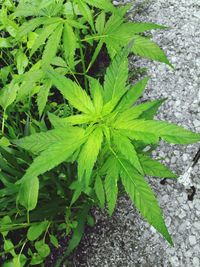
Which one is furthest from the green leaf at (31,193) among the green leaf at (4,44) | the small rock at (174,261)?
the green leaf at (4,44)

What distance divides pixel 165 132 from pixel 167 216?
1.11 m

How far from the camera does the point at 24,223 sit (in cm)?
218

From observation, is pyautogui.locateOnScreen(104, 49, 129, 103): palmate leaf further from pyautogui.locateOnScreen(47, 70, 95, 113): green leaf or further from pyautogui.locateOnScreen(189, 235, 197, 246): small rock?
pyautogui.locateOnScreen(189, 235, 197, 246): small rock

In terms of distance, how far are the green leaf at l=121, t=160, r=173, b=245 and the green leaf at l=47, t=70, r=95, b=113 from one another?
0.80 ft

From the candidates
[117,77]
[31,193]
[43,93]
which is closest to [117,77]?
[117,77]

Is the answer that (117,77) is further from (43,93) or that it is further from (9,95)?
(9,95)

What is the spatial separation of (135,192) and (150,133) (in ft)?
0.73

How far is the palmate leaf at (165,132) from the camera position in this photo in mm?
1332

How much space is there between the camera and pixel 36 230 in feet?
7.10

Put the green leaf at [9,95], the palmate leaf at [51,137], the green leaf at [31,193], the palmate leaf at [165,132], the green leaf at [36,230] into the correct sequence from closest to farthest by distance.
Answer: the palmate leaf at [165,132] < the palmate leaf at [51,137] < the green leaf at [31,193] < the green leaf at [36,230] < the green leaf at [9,95]

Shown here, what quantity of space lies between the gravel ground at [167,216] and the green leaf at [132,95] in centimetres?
99

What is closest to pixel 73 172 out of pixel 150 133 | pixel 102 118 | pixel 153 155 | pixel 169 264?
pixel 153 155

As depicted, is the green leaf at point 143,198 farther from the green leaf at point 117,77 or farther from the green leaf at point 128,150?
the green leaf at point 117,77

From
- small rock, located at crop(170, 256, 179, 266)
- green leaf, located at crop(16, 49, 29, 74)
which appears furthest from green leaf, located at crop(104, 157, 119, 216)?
green leaf, located at crop(16, 49, 29, 74)
